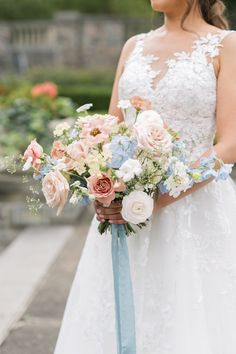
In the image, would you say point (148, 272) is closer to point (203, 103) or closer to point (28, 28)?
point (203, 103)

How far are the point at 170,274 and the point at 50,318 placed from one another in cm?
191

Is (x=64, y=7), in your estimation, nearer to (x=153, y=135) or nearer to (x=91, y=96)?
(x=91, y=96)

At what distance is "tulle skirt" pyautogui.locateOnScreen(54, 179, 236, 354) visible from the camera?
305 cm

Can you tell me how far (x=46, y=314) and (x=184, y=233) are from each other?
2.02 m

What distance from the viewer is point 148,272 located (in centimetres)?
312

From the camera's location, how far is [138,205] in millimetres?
2674

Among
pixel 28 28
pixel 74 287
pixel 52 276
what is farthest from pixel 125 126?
pixel 28 28

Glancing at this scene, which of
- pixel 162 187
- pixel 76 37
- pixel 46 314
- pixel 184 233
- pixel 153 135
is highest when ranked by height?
pixel 153 135

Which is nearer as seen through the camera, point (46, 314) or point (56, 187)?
point (56, 187)

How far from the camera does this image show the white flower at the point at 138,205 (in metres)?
2.68

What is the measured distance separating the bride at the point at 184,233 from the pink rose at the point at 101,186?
0.43m

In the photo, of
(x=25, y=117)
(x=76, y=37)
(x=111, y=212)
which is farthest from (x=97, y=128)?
(x=76, y=37)

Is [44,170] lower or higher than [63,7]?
higher

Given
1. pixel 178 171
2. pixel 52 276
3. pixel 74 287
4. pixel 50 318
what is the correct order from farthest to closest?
pixel 52 276 → pixel 50 318 → pixel 74 287 → pixel 178 171
